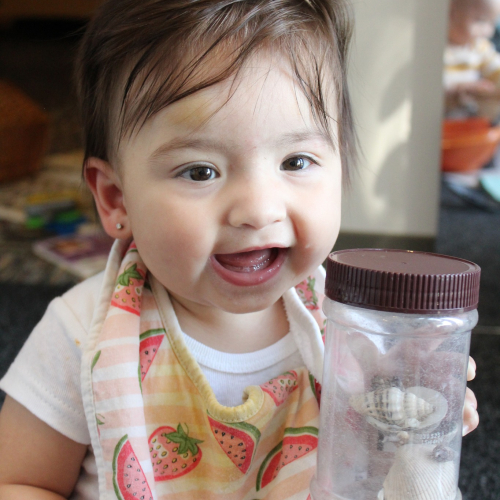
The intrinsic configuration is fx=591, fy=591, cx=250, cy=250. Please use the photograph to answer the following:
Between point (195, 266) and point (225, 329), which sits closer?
point (195, 266)

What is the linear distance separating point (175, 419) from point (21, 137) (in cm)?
177

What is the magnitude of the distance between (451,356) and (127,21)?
40 cm

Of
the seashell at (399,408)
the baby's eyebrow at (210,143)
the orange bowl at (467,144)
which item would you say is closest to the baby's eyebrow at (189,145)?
the baby's eyebrow at (210,143)

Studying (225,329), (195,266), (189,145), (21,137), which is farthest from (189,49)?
(21,137)

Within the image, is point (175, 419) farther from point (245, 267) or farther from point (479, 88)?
point (479, 88)

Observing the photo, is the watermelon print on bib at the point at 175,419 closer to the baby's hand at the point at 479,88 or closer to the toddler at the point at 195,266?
the toddler at the point at 195,266

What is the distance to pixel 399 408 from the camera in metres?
0.42

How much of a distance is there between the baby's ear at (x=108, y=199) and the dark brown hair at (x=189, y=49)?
26 mm

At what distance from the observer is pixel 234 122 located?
0.48 m

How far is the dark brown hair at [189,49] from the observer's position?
1.63 feet

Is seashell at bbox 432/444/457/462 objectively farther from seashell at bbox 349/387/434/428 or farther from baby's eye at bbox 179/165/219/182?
baby's eye at bbox 179/165/219/182

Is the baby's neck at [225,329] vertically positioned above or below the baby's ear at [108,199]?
below

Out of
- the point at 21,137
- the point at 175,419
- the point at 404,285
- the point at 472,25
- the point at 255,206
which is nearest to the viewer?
the point at 404,285

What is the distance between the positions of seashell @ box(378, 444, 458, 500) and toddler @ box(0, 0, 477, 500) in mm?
123
